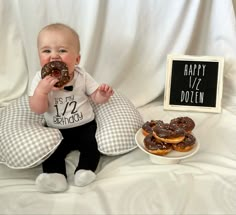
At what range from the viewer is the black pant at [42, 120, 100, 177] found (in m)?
1.26

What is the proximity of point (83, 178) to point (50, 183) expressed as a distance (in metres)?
0.10

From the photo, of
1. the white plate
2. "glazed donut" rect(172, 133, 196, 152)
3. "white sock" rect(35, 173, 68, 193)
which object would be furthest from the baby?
"glazed donut" rect(172, 133, 196, 152)

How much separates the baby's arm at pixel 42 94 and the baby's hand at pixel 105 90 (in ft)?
0.58

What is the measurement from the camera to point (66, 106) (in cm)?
138

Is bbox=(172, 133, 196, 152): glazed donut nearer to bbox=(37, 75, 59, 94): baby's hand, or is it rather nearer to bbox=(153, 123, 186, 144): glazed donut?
bbox=(153, 123, 186, 144): glazed donut

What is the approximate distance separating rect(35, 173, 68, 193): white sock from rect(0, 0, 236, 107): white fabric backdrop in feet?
2.00

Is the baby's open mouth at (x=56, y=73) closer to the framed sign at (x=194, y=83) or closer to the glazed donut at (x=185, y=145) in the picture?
the glazed donut at (x=185, y=145)

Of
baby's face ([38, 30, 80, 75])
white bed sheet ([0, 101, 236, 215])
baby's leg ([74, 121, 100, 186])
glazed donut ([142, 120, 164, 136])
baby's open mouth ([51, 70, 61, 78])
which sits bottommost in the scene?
white bed sheet ([0, 101, 236, 215])

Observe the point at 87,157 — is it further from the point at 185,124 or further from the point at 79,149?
A: the point at 185,124

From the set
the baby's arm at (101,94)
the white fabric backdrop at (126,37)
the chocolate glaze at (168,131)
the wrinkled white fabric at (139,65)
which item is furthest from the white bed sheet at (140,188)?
the white fabric backdrop at (126,37)

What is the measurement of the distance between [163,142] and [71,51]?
0.44m

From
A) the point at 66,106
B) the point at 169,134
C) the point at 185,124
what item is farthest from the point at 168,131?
the point at 66,106

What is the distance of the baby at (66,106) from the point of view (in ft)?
4.03

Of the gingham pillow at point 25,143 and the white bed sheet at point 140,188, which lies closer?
the white bed sheet at point 140,188
